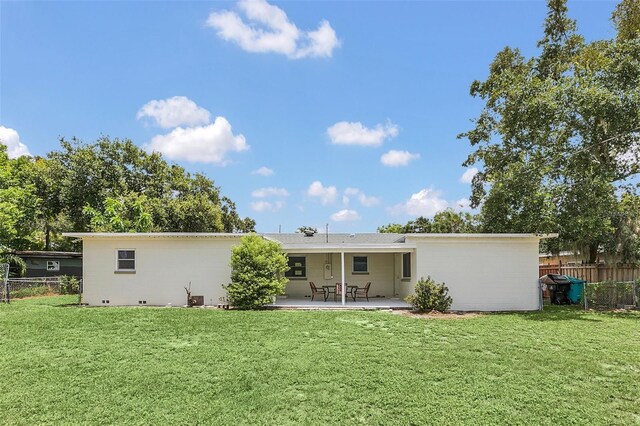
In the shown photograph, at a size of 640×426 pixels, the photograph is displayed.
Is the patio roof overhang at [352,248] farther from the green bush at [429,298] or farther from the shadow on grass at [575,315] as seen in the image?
the shadow on grass at [575,315]

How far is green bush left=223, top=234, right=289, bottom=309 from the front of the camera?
46.3ft

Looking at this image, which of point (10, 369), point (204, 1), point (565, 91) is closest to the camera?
point (10, 369)

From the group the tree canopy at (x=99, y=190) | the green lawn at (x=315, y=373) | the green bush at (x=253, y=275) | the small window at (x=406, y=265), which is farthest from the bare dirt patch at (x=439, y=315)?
the tree canopy at (x=99, y=190)

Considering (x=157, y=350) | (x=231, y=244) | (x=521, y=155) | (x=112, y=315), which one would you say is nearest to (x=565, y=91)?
(x=521, y=155)

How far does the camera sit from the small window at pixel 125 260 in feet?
50.9

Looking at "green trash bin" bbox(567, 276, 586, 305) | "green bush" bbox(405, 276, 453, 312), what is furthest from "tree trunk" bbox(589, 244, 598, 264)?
"green bush" bbox(405, 276, 453, 312)

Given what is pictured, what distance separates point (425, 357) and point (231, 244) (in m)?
9.17

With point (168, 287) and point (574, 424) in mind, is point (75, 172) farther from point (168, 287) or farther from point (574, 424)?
point (574, 424)

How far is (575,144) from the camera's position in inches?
639

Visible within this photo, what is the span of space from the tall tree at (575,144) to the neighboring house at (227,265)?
5.55 ft

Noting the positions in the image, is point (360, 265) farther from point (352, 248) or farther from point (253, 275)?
point (253, 275)

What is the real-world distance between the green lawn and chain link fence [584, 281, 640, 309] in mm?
4017

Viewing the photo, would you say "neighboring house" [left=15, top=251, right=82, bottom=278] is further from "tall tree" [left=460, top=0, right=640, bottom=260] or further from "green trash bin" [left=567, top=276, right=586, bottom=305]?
"green trash bin" [left=567, top=276, right=586, bottom=305]

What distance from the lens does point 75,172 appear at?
97.6 feet
